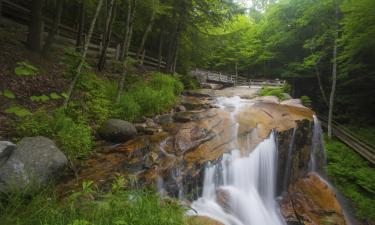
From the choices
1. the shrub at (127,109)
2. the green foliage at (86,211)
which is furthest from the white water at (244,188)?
the shrub at (127,109)

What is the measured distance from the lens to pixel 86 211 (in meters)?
3.34

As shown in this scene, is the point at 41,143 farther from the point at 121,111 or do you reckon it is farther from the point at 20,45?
the point at 20,45

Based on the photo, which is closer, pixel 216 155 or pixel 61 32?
pixel 216 155

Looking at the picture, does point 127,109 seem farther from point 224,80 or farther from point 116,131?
point 224,80

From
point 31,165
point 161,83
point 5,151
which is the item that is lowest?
point 31,165

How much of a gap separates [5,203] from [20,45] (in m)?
8.23

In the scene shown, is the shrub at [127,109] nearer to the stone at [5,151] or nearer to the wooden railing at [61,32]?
the stone at [5,151]

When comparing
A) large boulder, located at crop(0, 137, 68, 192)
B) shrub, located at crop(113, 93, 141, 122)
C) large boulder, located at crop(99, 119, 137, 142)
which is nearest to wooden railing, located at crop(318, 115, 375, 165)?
shrub, located at crop(113, 93, 141, 122)

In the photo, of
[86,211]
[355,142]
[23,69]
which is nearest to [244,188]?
[86,211]

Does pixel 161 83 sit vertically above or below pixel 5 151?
above

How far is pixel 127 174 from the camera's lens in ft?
17.8

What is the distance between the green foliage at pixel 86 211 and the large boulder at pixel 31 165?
0.66 feet

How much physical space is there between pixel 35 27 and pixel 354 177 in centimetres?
1448

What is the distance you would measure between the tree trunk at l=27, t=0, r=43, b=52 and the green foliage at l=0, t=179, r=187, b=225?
814 centimetres
